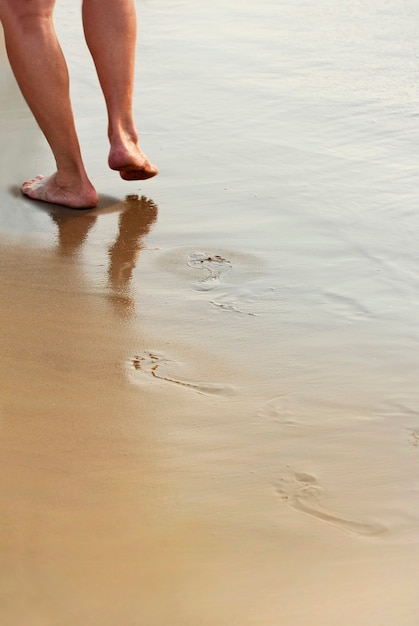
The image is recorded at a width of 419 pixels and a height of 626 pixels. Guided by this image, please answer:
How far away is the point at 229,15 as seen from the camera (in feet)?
15.1

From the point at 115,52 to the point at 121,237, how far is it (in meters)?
0.68

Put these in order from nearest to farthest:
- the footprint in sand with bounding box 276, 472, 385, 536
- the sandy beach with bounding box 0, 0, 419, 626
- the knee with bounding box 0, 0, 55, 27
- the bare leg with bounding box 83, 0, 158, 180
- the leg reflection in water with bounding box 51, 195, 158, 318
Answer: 1. the sandy beach with bounding box 0, 0, 419, 626
2. the footprint in sand with bounding box 276, 472, 385, 536
3. the leg reflection in water with bounding box 51, 195, 158, 318
4. the knee with bounding box 0, 0, 55, 27
5. the bare leg with bounding box 83, 0, 158, 180

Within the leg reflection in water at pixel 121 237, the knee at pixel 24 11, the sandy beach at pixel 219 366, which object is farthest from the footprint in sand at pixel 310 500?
the knee at pixel 24 11

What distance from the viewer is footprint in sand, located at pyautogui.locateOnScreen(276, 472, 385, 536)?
58.5 inches

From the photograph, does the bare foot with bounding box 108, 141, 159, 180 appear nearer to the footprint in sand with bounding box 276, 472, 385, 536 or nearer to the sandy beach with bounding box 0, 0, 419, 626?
the sandy beach with bounding box 0, 0, 419, 626

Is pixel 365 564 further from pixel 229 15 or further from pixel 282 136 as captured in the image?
pixel 229 15

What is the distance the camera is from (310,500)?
1.54 metres

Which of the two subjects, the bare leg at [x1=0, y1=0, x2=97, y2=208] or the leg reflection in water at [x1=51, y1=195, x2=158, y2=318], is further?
the bare leg at [x1=0, y1=0, x2=97, y2=208]

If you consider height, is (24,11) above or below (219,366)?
above

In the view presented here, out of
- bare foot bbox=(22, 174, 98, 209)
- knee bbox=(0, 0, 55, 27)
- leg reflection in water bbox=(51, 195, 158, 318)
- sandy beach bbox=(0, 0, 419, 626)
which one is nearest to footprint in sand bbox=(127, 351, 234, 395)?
sandy beach bbox=(0, 0, 419, 626)

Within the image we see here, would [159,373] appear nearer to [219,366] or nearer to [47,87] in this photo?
[219,366]

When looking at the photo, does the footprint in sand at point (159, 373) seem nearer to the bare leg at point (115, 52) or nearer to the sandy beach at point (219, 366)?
the sandy beach at point (219, 366)

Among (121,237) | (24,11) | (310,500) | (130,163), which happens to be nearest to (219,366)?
(310,500)

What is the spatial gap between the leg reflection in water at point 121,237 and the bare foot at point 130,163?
74 mm
